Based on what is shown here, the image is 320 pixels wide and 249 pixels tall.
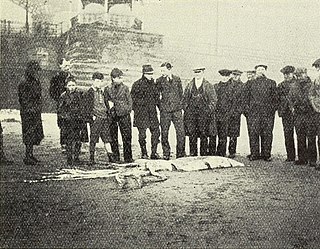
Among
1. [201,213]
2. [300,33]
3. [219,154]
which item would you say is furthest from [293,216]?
[300,33]

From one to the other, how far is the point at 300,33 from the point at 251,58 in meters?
0.42

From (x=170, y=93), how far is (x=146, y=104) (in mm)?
211

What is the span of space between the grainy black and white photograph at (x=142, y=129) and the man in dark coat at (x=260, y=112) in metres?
0.17

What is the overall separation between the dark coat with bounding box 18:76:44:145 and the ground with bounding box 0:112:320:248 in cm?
5

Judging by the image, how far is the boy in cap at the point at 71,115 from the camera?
3.59m

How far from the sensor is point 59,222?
3.24 meters

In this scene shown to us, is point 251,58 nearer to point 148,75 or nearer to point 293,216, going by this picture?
point 148,75

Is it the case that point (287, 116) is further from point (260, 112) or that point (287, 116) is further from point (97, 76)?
point (97, 76)

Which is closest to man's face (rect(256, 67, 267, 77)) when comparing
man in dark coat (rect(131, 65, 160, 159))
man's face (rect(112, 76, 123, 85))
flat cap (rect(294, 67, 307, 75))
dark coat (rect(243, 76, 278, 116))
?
dark coat (rect(243, 76, 278, 116))

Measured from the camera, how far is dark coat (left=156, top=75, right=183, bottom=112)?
4.24 m

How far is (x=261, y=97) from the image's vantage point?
4.66 metres

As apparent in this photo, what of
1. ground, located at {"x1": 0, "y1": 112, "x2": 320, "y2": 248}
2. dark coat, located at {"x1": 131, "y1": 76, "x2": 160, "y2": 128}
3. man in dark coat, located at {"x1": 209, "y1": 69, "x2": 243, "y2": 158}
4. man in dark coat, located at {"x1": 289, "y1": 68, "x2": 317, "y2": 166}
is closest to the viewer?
ground, located at {"x1": 0, "y1": 112, "x2": 320, "y2": 248}

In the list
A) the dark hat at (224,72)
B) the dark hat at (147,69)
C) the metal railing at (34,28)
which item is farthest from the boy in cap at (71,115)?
the dark hat at (224,72)

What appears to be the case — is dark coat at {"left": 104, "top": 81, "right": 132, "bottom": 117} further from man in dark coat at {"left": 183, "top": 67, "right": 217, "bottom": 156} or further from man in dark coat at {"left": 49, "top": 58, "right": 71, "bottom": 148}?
man in dark coat at {"left": 183, "top": 67, "right": 217, "bottom": 156}
